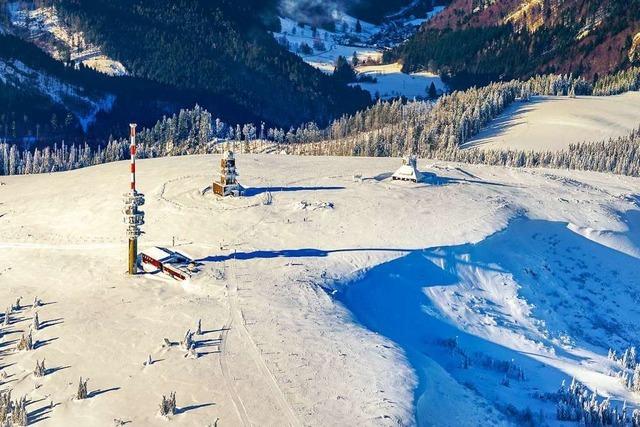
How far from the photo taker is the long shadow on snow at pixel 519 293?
6241 centimetres

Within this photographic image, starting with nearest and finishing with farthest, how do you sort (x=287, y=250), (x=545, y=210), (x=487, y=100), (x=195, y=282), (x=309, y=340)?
(x=309, y=340), (x=195, y=282), (x=287, y=250), (x=545, y=210), (x=487, y=100)

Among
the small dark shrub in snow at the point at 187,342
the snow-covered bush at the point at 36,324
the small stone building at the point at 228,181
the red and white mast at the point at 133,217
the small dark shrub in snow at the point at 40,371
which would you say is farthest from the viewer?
the small stone building at the point at 228,181

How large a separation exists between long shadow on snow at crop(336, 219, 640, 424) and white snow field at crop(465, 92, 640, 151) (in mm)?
72285

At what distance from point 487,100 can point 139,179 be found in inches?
3848

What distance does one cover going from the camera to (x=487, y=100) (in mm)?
174500

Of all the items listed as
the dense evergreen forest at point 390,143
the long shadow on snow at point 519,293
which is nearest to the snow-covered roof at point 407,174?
the long shadow on snow at point 519,293

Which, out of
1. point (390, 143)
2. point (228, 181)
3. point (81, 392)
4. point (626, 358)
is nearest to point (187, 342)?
point (81, 392)

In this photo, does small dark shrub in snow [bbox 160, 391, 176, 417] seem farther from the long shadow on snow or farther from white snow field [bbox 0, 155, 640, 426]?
the long shadow on snow

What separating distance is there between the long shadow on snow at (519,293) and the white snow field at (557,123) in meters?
72.3

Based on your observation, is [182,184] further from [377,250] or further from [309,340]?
[309,340]

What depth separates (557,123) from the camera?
557 feet

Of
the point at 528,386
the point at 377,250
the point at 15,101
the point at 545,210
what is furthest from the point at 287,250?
the point at 15,101

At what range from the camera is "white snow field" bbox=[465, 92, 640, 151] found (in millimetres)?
158625

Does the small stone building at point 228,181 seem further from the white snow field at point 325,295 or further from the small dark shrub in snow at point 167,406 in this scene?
the small dark shrub in snow at point 167,406
